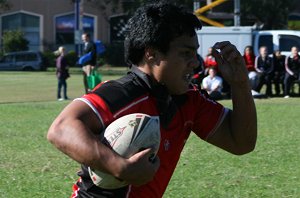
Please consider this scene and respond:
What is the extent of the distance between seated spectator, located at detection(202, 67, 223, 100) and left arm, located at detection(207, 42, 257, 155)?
17.6 metres

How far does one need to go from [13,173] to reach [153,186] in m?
5.38

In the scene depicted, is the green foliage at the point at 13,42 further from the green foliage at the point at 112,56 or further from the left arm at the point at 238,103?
the left arm at the point at 238,103

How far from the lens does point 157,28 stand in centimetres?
315

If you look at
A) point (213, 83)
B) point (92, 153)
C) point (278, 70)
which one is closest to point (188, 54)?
point (92, 153)

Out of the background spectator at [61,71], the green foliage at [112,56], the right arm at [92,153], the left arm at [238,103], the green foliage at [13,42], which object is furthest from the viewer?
the green foliage at [13,42]

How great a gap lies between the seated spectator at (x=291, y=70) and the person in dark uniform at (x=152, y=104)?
19.7 m

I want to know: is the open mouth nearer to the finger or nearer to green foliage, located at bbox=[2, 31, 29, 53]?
the finger

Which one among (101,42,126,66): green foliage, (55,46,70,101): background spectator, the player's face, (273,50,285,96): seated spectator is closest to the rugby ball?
the player's face

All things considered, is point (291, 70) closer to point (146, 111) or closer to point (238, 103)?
point (238, 103)

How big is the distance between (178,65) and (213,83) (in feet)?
60.8

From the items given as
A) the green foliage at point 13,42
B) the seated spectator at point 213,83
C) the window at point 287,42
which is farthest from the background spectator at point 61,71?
the green foliage at point 13,42

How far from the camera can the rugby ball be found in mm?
2875

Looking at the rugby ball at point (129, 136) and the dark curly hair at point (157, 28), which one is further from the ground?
the dark curly hair at point (157, 28)

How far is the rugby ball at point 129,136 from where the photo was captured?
2875 millimetres
